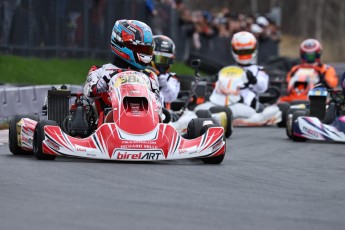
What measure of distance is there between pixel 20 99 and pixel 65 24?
779 centimetres

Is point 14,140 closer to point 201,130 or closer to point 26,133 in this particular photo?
point 26,133

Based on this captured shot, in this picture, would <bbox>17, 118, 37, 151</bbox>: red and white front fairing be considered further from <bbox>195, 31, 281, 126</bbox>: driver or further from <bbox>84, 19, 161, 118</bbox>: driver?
<bbox>195, 31, 281, 126</bbox>: driver

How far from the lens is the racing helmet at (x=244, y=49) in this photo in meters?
20.6

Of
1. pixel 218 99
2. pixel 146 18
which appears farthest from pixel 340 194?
pixel 146 18

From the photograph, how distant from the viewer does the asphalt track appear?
→ 7.21 metres

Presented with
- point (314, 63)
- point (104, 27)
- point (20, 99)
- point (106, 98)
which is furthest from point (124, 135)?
point (104, 27)

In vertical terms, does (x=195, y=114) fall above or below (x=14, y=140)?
below

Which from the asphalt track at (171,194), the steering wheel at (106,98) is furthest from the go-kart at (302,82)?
the steering wheel at (106,98)

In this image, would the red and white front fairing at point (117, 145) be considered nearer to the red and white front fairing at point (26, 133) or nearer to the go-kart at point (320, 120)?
the red and white front fairing at point (26, 133)

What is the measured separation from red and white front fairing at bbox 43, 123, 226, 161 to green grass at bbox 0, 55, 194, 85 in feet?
34.0

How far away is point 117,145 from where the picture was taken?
1089cm

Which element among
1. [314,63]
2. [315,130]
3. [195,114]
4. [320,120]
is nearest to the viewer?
[315,130]

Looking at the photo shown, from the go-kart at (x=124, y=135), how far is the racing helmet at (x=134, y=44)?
0.44 meters

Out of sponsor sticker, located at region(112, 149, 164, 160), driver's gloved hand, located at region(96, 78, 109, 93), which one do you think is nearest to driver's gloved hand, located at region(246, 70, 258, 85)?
driver's gloved hand, located at region(96, 78, 109, 93)
